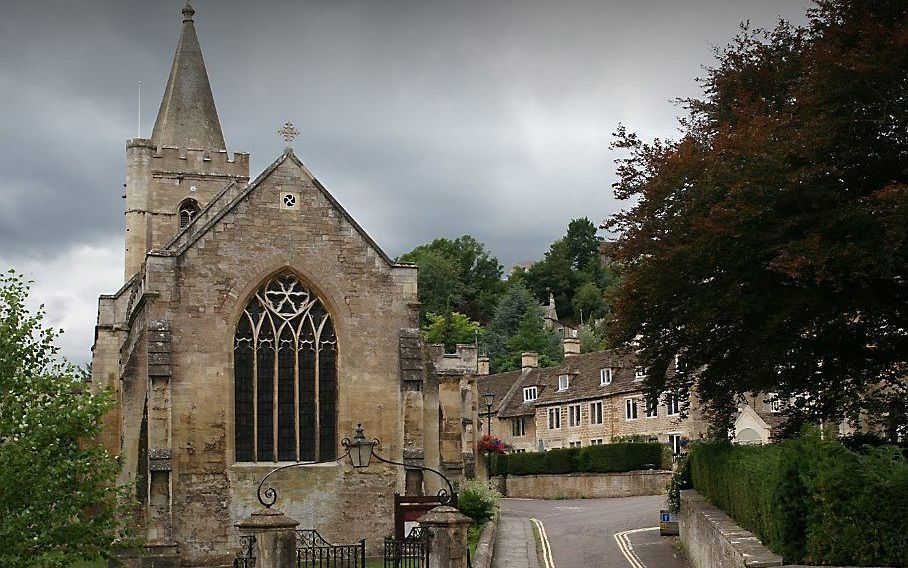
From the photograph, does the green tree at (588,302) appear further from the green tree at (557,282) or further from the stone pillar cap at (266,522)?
the stone pillar cap at (266,522)

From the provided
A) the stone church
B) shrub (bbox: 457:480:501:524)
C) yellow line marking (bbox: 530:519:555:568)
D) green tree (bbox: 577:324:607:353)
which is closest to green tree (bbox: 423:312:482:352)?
green tree (bbox: 577:324:607:353)

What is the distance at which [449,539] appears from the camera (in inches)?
682

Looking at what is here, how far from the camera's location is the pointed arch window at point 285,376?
28594 mm

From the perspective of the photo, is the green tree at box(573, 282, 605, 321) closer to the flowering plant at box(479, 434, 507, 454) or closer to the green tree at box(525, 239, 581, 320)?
the green tree at box(525, 239, 581, 320)

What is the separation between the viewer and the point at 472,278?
11862 centimetres

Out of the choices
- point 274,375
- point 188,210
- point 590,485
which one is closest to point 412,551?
point 274,375

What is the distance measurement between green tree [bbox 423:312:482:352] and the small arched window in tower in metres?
54.9

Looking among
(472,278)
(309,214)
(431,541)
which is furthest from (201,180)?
(472,278)

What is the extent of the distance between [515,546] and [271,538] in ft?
41.2

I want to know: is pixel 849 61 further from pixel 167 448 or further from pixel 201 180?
pixel 201 180

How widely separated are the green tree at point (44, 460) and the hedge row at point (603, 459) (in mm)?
30506

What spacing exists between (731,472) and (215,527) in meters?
13.9

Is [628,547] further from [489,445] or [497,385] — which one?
[497,385]

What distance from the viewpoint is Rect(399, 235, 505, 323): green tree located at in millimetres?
109875
